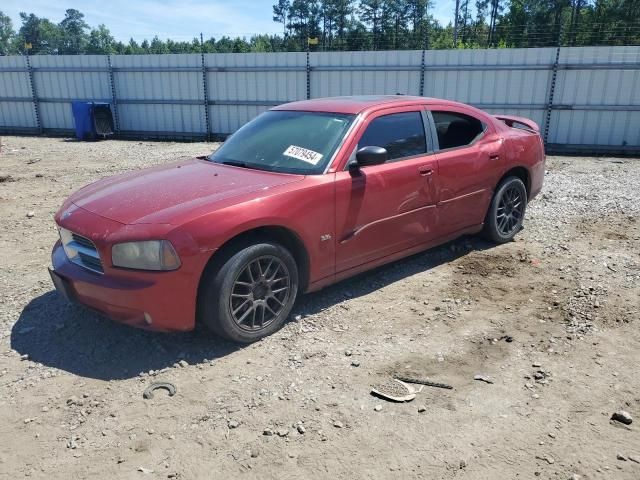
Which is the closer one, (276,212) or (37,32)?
(276,212)

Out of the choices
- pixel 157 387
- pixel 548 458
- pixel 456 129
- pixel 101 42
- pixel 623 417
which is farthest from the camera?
pixel 101 42

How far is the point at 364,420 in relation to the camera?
287 cm

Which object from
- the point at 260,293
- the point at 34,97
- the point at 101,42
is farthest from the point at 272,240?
the point at 101,42

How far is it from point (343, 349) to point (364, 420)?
2.60 feet

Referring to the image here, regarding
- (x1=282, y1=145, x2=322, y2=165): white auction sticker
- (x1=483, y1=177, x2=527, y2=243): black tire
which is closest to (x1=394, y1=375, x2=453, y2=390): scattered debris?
(x1=282, y1=145, x2=322, y2=165): white auction sticker

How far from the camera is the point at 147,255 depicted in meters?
3.21

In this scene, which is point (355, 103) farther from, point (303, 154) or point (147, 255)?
point (147, 255)

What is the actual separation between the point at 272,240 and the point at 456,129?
239 cm

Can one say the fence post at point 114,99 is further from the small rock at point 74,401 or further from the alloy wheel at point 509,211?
the small rock at point 74,401

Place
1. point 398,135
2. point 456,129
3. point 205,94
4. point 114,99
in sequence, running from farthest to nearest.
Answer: point 114,99
point 205,94
point 456,129
point 398,135

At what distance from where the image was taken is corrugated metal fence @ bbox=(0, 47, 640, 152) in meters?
12.0

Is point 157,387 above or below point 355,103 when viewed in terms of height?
below

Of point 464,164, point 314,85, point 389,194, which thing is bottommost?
point 389,194

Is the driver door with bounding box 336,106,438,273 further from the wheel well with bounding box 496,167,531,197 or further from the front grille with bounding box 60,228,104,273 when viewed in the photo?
the front grille with bounding box 60,228,104,273
